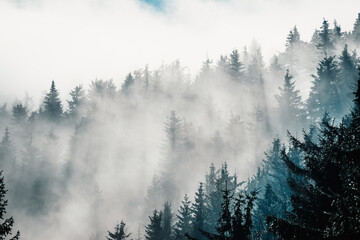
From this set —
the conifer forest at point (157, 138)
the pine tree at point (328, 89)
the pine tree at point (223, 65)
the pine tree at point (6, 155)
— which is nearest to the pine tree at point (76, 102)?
the conifer forest at point (157, 138)

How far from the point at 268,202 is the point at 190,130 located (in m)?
42.0

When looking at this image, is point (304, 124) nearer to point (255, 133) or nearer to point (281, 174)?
point (255, 133)

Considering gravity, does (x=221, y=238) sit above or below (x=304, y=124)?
below

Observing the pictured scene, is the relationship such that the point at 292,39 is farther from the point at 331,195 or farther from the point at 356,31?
the point at 331,195

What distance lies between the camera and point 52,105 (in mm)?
76312

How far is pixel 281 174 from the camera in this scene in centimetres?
3195

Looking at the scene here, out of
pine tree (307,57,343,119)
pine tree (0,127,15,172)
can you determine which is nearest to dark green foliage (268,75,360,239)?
pine tree (307,57,343,119)

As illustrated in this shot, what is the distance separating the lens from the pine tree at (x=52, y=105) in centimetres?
7581

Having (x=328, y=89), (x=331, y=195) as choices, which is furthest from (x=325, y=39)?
(x=331, y=195)

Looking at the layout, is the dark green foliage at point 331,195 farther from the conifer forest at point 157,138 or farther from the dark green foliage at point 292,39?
the dark green foliage at point 292,39

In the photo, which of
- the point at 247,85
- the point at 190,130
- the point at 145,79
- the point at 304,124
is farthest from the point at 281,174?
the point at 145,79

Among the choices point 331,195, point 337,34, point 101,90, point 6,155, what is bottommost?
point 331,195

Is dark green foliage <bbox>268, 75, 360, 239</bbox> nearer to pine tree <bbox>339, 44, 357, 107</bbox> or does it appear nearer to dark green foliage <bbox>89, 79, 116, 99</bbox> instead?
pine tree <bbox>339, 44, 357, 107</bbox>

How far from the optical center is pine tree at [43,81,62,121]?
7581 cm
